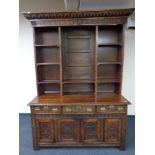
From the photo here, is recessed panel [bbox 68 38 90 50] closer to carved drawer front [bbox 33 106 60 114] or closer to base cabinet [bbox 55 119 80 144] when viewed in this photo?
carved drawer front [bbox 33 106 60 114]

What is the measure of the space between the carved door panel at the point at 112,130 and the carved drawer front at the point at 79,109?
11.7 inches

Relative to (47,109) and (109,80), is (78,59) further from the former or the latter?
(47,109)

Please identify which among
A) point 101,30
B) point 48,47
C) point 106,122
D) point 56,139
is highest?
point 101,30

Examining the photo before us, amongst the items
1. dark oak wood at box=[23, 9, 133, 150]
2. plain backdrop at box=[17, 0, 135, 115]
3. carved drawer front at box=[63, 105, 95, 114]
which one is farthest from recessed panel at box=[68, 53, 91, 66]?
plain backdrop at box=[17, 0, 135, 115]

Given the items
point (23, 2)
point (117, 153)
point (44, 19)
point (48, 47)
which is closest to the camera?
point (117, 153)

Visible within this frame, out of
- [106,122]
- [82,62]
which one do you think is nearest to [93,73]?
[82,62]

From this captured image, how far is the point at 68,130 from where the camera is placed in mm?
2881

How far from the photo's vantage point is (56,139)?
2891mm

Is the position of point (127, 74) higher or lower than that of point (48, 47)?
lower

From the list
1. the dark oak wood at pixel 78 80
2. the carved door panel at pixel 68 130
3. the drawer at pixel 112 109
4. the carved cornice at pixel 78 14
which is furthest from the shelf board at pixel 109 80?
the carved cornice at pixel 78 14

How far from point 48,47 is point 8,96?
2936mm

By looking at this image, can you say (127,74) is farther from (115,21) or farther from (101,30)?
(115,21)

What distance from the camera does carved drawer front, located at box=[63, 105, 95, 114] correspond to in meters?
2.81

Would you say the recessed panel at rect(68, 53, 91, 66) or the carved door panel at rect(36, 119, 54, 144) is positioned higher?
the recessed panel at rect(68, 53, 91, 66)
